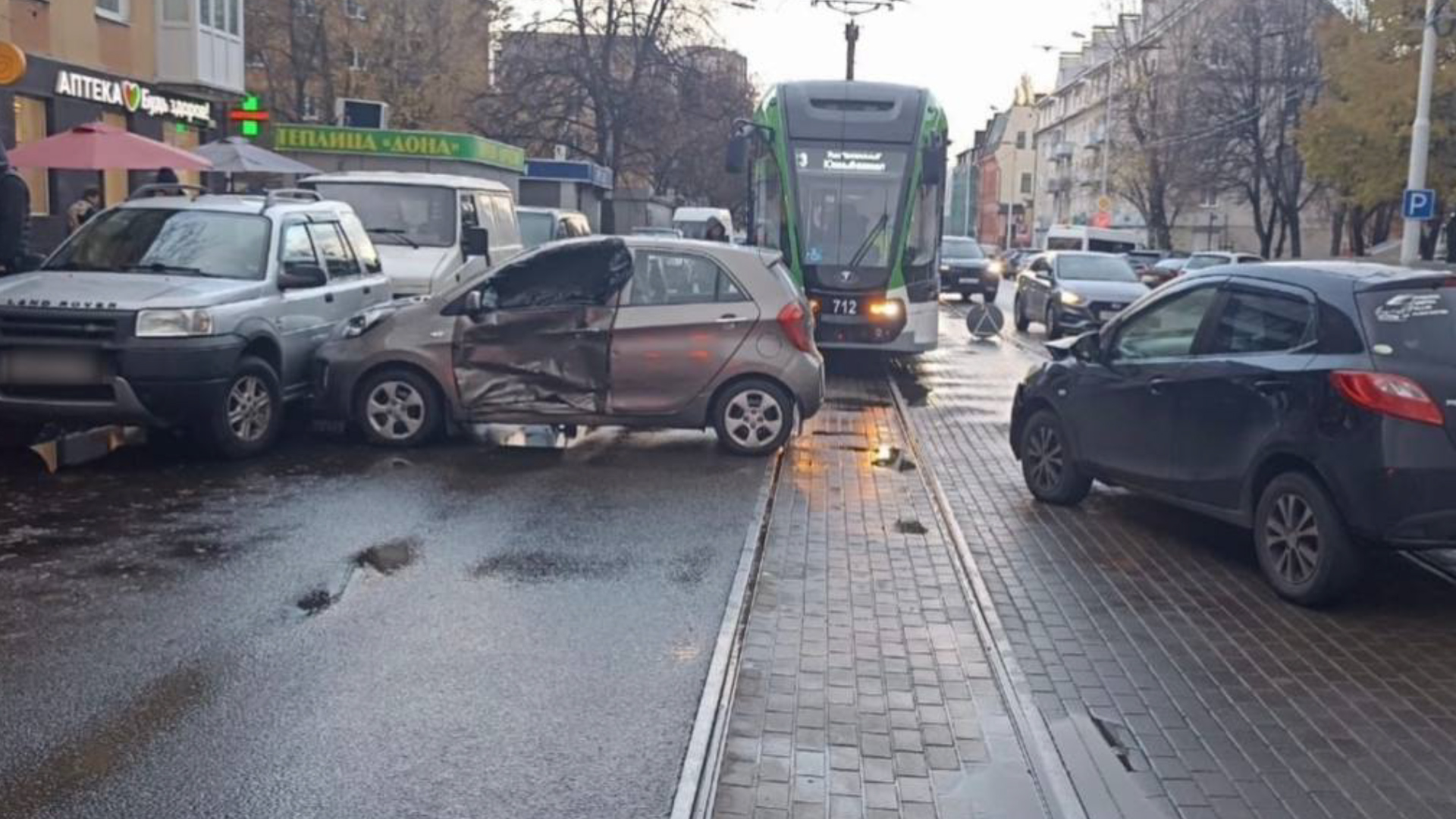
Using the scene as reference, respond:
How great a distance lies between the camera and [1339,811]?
15.5ft

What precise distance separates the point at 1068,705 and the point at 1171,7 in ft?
196

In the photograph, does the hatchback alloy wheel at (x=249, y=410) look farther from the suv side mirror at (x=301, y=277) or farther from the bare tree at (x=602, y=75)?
the bare tree at (x=602, y=75)

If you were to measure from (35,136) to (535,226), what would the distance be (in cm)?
852

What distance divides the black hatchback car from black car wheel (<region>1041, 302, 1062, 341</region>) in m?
16.9

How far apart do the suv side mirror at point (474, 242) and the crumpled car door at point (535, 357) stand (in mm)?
4770

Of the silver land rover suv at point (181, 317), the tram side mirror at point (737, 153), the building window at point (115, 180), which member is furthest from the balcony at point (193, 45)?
the silver land rover suv at point (181, 317)

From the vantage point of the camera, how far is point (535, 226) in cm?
2259

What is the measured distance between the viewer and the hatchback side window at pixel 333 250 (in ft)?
39.8

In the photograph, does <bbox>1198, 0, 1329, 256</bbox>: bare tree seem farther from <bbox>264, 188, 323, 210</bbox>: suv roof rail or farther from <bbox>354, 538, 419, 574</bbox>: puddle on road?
<bbox>354, 538, 419, 574</bbox>: puddle on road

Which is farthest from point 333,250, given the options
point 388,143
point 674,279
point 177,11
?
point 177,11

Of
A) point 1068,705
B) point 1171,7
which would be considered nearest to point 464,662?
point 1068,705

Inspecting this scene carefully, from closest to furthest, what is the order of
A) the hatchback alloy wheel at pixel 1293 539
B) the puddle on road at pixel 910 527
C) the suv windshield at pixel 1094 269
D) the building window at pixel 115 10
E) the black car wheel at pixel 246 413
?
the hatchback alloy wheel at pixel 1293 539, the puddle on road at pixel 910 527, the black car wheel at pixel 246 413, the building window at pixel 115 10, the suv windshield at pixel 1094 269

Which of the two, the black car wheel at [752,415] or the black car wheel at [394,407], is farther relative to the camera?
the black car wheel at [752,415]

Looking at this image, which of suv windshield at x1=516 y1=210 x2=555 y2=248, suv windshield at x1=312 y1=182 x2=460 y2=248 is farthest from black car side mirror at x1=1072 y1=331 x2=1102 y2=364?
suv windshield at x1=516 y1=210 x2=555 y2=248
